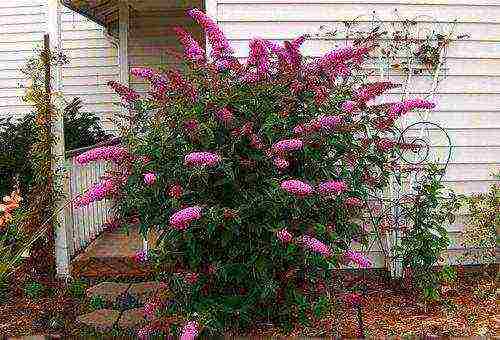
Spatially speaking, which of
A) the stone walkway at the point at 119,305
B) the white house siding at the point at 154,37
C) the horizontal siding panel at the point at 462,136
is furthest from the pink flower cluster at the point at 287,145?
the white house siding at the point at 154,37

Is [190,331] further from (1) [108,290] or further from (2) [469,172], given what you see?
(2) [469,172]

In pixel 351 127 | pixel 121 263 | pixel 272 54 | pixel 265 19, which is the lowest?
pixel 121 263

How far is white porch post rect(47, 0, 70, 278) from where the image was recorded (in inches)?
188

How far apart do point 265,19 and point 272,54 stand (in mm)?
875

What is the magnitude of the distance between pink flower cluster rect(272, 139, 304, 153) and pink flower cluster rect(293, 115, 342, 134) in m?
0.13

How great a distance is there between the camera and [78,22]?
24.6 ft

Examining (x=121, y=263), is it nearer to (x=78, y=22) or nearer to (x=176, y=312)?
(x=176, y=312)

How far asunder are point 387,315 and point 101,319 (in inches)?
79.5

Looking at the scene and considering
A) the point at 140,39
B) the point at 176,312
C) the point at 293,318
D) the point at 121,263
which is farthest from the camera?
the point at 140,39

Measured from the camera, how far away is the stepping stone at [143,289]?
4.51m

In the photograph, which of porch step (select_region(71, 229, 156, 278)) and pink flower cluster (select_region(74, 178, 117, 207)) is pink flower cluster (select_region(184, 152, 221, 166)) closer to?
pink flower cluster (select_region(74, 178, 117, 207))

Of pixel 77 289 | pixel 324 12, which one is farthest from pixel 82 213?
pixel 324 12

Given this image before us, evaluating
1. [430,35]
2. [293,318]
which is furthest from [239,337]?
[430,35]

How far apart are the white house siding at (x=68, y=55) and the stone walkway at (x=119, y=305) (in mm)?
3094
